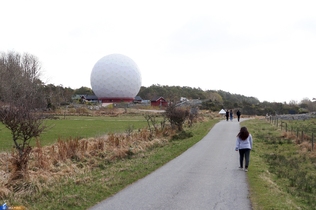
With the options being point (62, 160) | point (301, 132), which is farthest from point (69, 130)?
point (301, 132)

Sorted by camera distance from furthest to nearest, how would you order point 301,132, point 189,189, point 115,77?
1. point 115,77
2. point 301,132
3. point 189,189

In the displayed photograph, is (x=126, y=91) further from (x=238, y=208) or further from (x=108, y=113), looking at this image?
(x=238, y=208)

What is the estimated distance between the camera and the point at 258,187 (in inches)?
359

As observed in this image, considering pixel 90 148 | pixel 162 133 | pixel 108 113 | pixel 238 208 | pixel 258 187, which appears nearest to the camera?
pixel 238 208

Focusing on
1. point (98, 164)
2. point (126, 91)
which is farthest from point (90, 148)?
point (126, 91)

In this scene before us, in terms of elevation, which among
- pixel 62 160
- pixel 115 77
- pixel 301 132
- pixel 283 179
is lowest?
pixel 283 179

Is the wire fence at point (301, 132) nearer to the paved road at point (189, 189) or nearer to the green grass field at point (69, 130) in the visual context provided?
the paved road at point (189, 189)

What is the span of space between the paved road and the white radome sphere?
210 feet

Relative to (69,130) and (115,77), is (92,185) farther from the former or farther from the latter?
(115,77)

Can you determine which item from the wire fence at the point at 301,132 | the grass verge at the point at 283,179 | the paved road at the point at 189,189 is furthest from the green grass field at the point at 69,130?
the wire fence at the point at 301,132

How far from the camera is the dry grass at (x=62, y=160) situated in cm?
833

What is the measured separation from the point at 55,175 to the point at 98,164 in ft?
8.09

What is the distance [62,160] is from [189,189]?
17.4 ft

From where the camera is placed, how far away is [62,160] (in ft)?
39.4
